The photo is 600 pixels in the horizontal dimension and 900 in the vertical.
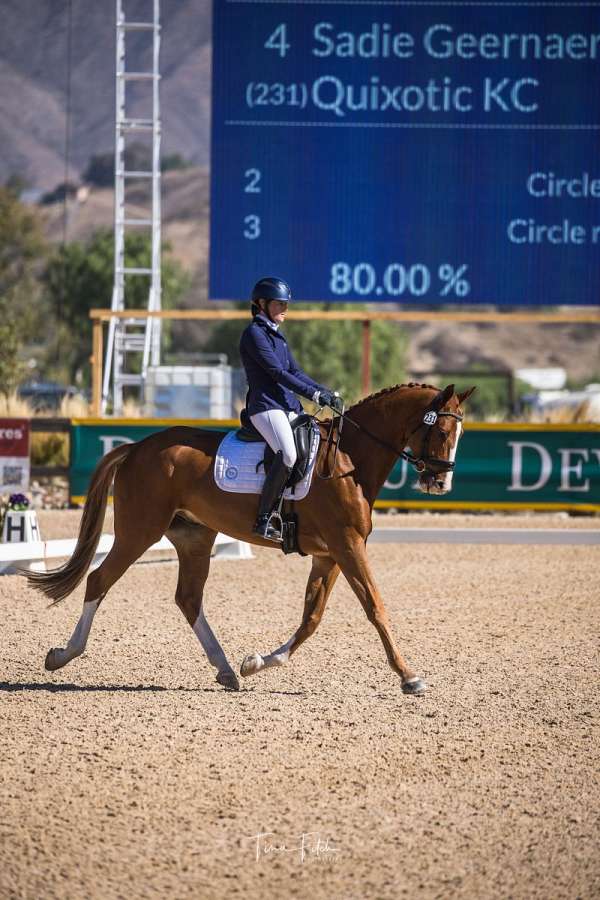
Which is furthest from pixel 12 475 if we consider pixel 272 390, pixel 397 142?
pixel 272 390

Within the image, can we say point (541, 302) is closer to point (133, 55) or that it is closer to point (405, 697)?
point (405, 697)

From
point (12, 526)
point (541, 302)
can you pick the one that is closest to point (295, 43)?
point (541, 302)

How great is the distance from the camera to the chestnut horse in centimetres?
715

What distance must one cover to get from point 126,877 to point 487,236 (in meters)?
13.6

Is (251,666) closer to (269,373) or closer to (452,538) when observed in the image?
(269,373)

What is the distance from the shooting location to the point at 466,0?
16703 mm

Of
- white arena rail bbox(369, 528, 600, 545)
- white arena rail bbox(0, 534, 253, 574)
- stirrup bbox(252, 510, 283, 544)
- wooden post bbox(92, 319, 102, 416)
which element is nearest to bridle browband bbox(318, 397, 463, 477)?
stirrup bbox(252, 510, 283, 544)

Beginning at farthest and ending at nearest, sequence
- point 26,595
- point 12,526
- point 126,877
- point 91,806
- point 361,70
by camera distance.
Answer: point 361,70, point 12,526, point 26,595, point 91,806, point 126,877

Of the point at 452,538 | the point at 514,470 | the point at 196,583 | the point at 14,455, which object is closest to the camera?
the point at 196,583

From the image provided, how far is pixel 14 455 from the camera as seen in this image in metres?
15.7

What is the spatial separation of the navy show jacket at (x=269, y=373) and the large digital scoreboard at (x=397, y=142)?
9411 mm

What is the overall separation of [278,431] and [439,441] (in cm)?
91

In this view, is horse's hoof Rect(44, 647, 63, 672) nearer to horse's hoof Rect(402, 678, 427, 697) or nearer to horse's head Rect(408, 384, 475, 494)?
horse's hoof Rect(402, 678, 427, 697)

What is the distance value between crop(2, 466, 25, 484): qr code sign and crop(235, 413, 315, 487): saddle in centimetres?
852
